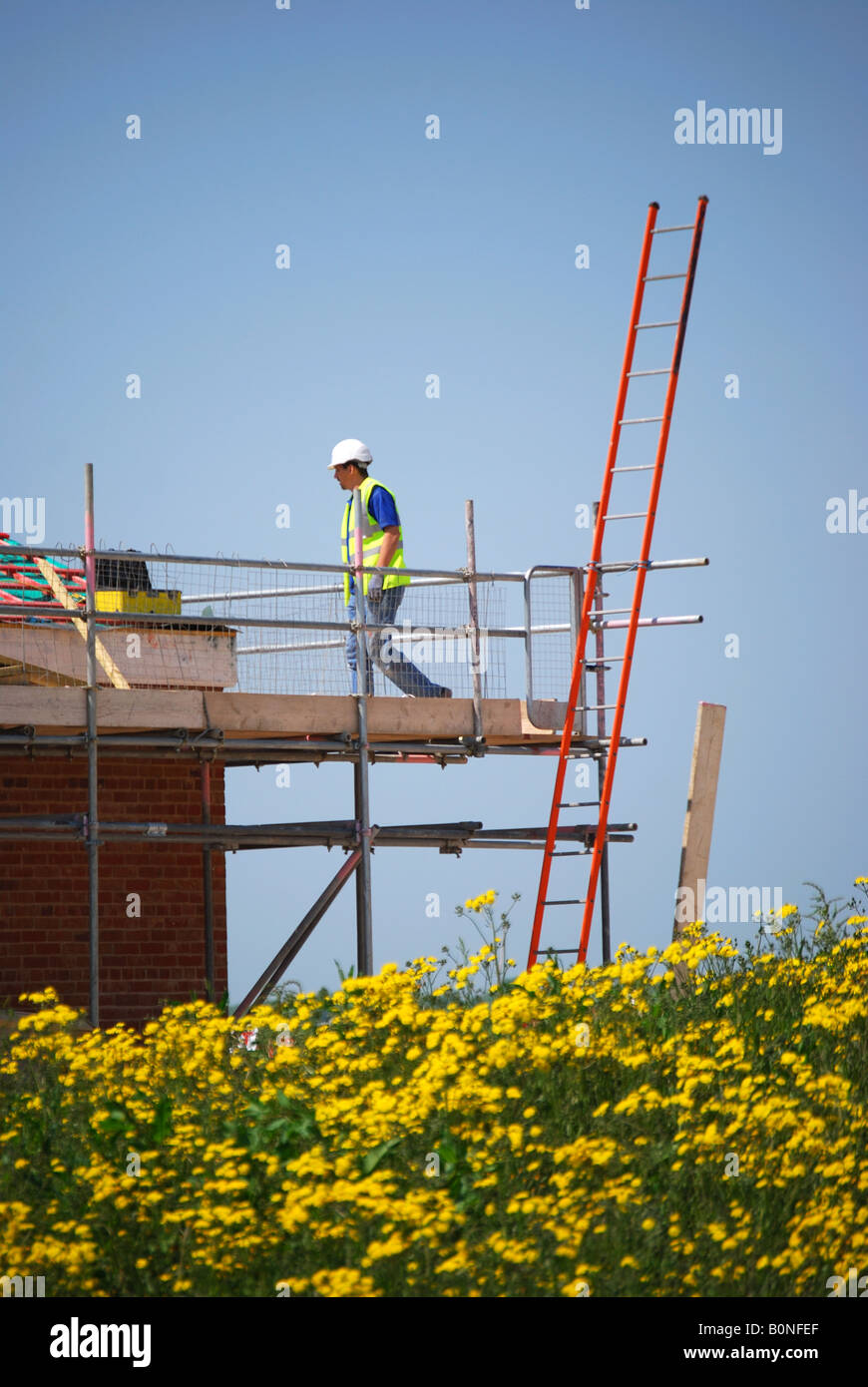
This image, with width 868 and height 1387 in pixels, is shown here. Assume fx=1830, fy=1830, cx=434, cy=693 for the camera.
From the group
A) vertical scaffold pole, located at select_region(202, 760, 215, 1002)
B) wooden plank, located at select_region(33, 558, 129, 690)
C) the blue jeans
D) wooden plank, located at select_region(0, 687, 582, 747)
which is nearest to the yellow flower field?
wooden plank, located at select_region(0, 687, 582, 747)

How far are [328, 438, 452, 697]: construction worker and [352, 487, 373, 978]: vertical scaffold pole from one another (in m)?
0.10

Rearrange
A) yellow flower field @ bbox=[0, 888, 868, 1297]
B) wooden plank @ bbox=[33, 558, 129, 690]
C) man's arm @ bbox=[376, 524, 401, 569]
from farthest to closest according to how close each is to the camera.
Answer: man's arm @ bbox=[376, 524, 401, 569] → wooden plank @ bbox=[33, 558, 129, 690] → yellow flower field @ bbox=[0, 888, 868, 1297]

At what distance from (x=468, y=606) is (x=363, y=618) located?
0.97 meters

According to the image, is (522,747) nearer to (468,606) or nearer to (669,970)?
(468,606)

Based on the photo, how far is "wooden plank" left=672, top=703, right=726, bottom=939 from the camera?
13125 mm

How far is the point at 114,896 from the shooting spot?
571 inches

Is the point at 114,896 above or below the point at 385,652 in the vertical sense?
below

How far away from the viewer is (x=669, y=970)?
403 inches

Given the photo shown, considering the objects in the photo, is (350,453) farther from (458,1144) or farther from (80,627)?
(458,1144)

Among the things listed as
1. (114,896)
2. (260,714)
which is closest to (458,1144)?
(260,714)

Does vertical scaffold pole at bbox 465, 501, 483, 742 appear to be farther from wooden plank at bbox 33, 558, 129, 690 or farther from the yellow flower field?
the yellow flower field

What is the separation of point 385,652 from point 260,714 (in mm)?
1130
